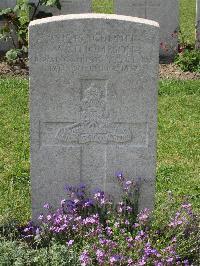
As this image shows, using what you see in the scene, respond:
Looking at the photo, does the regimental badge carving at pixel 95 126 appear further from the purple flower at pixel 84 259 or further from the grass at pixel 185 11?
the grass at pixel 185 11

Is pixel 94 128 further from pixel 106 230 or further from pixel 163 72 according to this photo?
pixel 163 72

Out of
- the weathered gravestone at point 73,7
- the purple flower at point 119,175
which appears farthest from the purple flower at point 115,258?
the weathered gravestone at point 73,7

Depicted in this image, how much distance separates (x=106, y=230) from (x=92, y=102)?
2.91 feet

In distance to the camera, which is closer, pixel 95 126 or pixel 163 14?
pixel 95 126

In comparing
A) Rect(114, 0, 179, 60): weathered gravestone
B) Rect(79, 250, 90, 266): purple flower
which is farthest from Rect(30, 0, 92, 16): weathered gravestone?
Rect(79, 250, 90, 266): purple flower

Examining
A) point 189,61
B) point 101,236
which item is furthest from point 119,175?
point 189,61

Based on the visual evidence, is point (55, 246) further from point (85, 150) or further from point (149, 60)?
point (149, 60)

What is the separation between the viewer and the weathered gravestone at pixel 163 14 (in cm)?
1064

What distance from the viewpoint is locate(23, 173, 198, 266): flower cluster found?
4277 millimetres

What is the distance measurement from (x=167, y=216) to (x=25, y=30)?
577cm

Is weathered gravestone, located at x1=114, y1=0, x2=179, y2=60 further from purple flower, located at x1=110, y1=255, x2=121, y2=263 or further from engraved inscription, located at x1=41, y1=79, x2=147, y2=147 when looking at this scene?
purple flower, located at x1=110, y1=255, x2=121, y2=263

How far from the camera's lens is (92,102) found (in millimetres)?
4730

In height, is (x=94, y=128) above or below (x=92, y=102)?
below

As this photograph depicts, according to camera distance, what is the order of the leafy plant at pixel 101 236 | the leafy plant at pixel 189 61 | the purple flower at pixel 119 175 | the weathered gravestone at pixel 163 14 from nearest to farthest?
the leafy plant at pixel 101 236 → the purple flower at pixel 119 175 → the leafy plant at pixel 189 61 → the weathered gravestone at pixel 163 14
